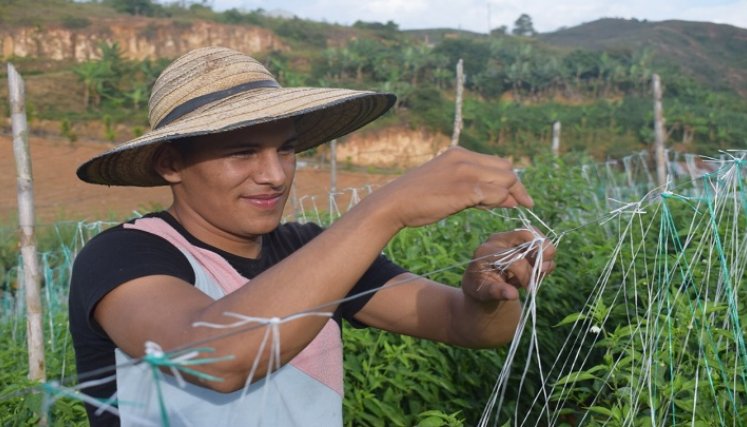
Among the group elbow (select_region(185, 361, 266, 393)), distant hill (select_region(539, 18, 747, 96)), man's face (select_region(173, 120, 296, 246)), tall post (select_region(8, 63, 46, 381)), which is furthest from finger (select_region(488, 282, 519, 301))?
distant hill (select_region(539, 18, 747, 96))

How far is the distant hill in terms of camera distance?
47.6 metres

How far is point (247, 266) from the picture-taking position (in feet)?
5.07

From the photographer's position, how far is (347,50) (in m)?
33.4

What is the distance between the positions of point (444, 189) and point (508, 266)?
42cm

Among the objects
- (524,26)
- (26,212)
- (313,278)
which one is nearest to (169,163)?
(313,278)

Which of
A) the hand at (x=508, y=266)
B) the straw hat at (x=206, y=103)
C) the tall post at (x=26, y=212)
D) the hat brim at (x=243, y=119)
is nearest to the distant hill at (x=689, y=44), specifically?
the tall post at (x=26, y=212)

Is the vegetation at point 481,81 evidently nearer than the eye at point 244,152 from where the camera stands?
No

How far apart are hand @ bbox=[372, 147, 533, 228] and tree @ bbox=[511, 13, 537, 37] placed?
70.7 metres

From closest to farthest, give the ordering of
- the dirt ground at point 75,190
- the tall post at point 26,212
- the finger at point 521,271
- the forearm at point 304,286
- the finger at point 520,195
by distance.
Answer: the forearm at point 304,286 < the finger at point 520,195 < the finger at point 521,271 < the tall post at point 26,212 < the dirt ground at point 75,190

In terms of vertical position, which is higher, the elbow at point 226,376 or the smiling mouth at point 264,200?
the smiling mouth at point 264,200

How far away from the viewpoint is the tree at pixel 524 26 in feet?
228

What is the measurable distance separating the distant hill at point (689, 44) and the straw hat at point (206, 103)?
4718 cm

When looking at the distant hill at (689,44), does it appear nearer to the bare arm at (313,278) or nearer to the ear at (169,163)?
the ear at (169,163)

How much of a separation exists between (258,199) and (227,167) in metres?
0.08
